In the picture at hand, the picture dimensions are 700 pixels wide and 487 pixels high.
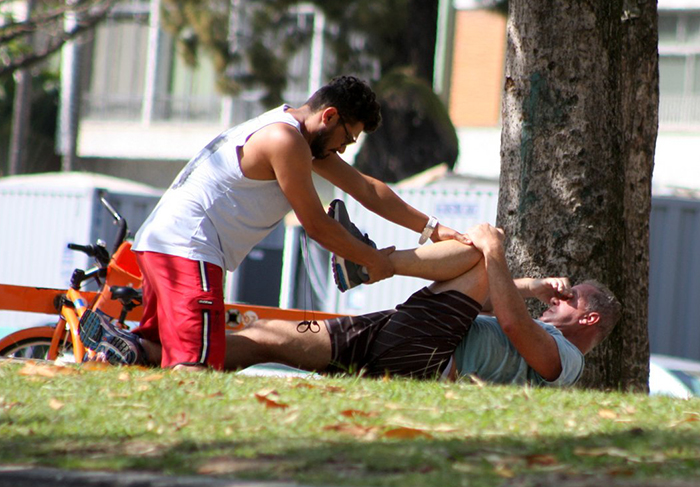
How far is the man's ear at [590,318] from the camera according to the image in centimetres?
543

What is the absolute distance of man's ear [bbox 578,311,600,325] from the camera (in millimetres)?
5434

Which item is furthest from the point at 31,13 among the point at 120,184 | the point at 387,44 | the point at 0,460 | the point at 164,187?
the point at 0,460

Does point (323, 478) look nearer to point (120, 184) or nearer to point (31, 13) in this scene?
point (120, 184)

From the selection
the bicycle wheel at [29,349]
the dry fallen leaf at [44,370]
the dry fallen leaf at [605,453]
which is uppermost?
the dry fallen leaf at [605,453]

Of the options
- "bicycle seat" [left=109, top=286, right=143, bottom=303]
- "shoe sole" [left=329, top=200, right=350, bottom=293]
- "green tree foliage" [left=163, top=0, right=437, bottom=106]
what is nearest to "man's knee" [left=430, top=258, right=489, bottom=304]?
"shoe sole" [left=329, top=200, right=350, bottom=293]

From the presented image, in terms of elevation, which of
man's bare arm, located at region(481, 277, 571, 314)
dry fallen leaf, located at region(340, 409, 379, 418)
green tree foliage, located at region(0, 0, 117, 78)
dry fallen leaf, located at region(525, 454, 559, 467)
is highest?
green tree foliage, located at region(0, 0, 117, 78)

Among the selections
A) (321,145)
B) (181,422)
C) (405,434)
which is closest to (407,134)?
(321,145)

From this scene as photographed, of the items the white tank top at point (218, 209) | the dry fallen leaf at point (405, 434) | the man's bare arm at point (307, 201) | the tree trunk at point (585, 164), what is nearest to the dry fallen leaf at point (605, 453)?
the dry fallen leaf at point (405, 434)

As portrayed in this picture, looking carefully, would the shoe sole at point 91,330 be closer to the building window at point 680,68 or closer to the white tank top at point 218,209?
the white tank top at point 218,209

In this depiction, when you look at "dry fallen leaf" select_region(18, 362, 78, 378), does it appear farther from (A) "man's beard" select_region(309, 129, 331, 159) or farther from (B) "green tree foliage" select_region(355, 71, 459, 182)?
(B) "green tree foliage" select_region(355, 71, 459, 182)

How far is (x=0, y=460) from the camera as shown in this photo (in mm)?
3557

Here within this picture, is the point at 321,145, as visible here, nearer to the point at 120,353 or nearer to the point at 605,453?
the point at 120,353

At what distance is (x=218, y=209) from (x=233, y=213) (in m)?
0.07

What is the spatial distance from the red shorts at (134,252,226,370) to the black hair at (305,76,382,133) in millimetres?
909
